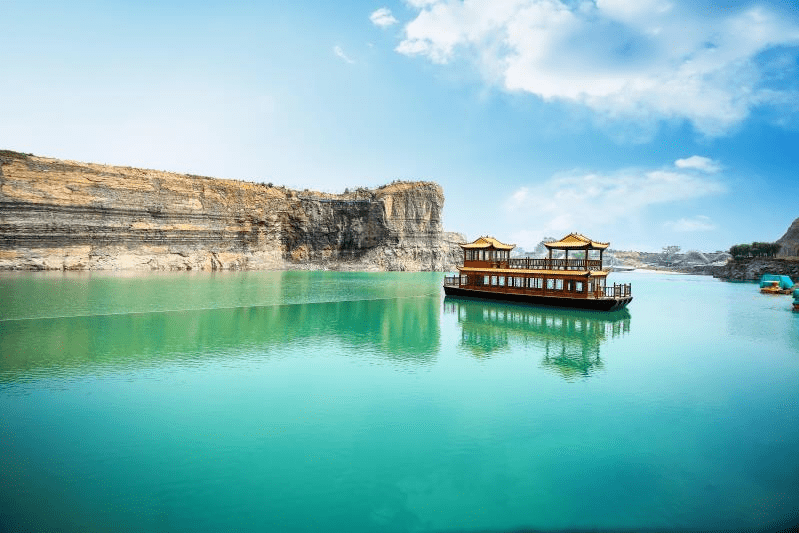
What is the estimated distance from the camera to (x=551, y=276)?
35.9 metres

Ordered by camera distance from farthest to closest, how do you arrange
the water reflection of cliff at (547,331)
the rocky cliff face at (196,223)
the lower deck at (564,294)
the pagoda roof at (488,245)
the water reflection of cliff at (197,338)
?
1. the rocky cliff face at (196,223)
2. the pagoda roof at (488,245)
3. the lower deck at (564,294)
4. the water reflection of cliff at (547,331)
5. the water reflection of cliff at (197,338)

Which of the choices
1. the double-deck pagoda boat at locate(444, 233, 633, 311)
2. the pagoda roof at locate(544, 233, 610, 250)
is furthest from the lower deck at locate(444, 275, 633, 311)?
the pagoda roof at locate(544, 233, 610, 250)

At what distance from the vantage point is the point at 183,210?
75.9 metres

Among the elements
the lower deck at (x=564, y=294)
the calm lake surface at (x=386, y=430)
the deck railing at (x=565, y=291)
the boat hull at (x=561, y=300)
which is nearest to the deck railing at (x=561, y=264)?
the lower deck at (x=564, y=294)

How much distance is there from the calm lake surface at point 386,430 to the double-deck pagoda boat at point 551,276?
36.1 feet

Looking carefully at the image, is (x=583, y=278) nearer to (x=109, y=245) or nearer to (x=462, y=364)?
(x=462, y=364)

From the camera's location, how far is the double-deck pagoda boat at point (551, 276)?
35188 mm

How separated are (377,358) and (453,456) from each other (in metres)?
9.22

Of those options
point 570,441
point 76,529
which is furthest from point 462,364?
point 76,529

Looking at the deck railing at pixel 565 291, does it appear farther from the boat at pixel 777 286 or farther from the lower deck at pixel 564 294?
the boat at pixel 777 286

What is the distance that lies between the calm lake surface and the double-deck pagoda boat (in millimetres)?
11010

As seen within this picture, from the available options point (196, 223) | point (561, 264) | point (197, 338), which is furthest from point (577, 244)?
point (196, 223)

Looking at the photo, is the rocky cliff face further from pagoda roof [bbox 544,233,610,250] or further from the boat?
the boat

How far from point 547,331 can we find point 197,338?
18.9 meters
